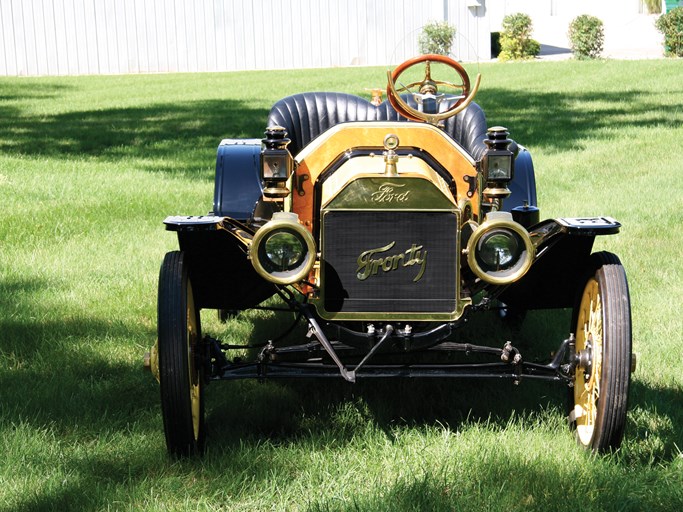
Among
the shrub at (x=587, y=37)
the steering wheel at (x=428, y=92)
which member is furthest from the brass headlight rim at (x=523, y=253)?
the shrub at (x=587, y=37)

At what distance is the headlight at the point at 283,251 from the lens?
341 centimetres

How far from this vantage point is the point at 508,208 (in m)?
4.87

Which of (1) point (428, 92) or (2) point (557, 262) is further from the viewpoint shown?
(1) point (428, 92)

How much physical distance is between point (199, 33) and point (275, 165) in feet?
73.0

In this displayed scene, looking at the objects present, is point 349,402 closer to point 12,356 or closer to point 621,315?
point 621,315

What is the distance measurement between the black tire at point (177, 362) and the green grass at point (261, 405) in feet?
0.37

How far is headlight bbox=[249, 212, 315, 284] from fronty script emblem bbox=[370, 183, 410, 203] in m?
0.32

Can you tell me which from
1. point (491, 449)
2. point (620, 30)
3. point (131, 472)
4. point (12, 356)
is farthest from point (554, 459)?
point (620, 30)

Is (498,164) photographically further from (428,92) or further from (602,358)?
(428,92)

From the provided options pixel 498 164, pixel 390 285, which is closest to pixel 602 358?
pixel 390 285

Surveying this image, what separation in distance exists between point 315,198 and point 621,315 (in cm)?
150

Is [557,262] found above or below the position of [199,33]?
below

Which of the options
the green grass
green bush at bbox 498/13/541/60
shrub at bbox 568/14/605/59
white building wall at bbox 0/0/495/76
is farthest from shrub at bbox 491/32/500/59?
the green grass

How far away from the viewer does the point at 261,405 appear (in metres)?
4.04
